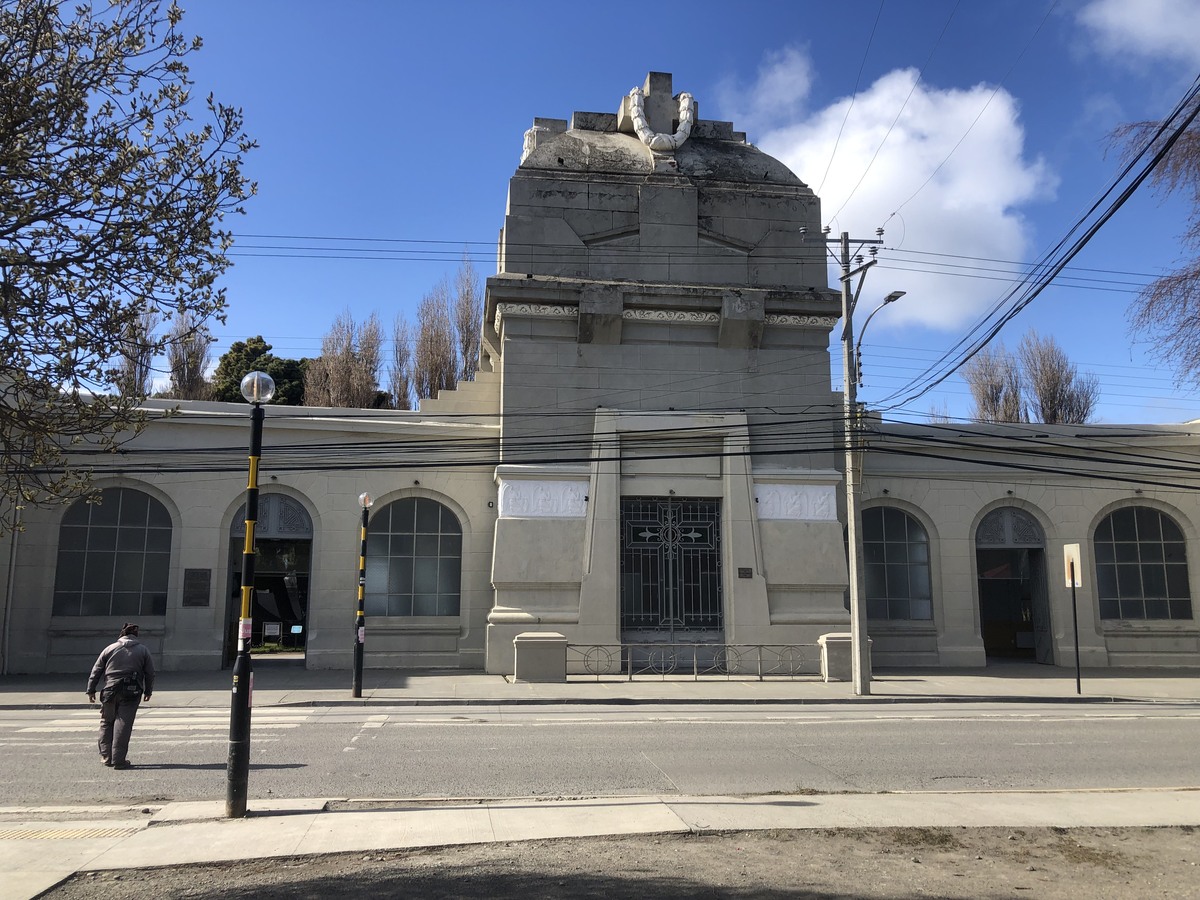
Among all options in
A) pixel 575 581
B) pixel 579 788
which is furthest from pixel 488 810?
pixel 575 581

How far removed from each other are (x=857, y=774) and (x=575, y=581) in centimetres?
1249

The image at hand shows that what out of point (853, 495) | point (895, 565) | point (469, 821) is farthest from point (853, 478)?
point (469, 821)

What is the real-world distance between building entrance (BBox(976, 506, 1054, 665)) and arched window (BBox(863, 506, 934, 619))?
1.82m

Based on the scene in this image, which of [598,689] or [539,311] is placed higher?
[539,311]

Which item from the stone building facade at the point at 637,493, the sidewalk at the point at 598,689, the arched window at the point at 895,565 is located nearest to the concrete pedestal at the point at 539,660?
the sidewalk at the point at 598,689

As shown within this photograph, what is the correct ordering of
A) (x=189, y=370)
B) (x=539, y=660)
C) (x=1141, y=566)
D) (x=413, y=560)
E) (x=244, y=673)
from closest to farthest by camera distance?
(x=244, y=673) < (x=539, y=660) < (x=413, y=560) < (x=1141, y=566) < (x=189, y=370)

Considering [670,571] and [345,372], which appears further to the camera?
[345,372]

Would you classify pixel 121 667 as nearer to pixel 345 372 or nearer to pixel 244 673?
pixel 244 673

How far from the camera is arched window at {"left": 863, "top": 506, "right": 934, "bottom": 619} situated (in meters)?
25.5

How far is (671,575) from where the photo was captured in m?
23.6

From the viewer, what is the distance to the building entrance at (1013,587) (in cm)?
2611

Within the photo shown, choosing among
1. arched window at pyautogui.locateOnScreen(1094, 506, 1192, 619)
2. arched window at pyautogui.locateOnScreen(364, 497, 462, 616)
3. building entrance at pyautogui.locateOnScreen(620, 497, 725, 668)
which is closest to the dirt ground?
building entrance at pyautogui.locateOnScreen(620, 497, 725, 668)

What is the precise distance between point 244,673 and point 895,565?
2038 centimetres

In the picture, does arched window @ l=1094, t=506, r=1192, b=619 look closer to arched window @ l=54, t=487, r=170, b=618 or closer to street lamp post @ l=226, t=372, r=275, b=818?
street lamp post @ l=226, t=372, r=275, b=818
